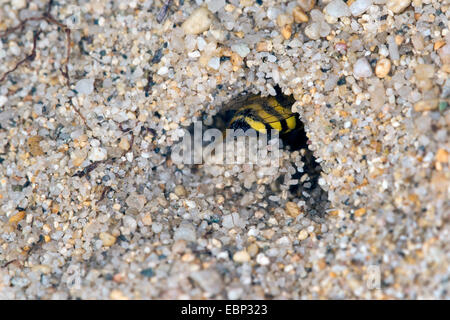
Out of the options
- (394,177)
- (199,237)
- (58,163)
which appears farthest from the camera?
(58,163)

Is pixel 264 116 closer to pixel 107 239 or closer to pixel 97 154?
pixel 97 154

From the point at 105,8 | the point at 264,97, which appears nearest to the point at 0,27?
the point at 105,8

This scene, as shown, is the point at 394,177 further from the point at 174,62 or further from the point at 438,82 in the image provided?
the point at 174,62

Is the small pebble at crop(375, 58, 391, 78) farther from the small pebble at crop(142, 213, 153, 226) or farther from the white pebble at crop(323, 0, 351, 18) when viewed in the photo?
the small pebble at crop(142, 213, 153, 226)

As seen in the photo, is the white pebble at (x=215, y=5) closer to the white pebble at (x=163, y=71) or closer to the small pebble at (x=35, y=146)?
the white pebble at (x=163, y=71)

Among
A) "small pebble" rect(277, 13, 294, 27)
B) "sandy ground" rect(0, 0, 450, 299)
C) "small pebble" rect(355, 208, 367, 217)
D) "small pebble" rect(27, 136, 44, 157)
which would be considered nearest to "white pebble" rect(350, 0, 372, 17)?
"sandy ground" rect(0, 0, 450, 299)

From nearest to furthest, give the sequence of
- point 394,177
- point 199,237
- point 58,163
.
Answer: point 394,177 → point 199,237 → point 58,163
